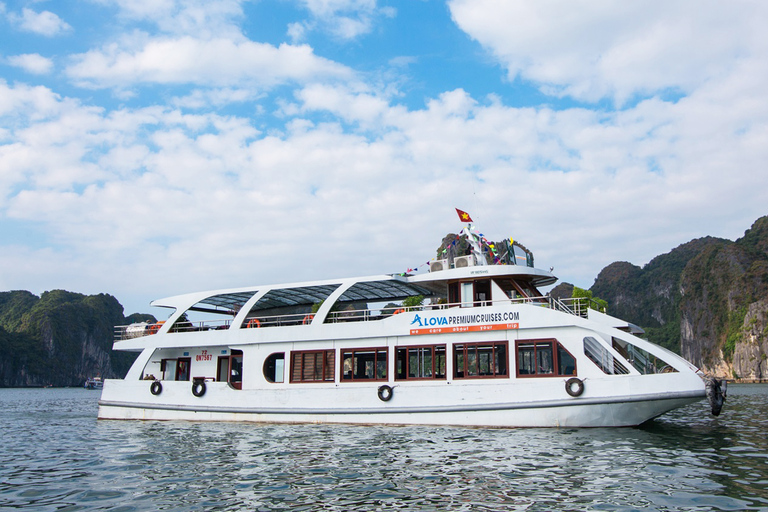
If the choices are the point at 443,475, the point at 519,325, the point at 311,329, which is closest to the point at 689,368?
the point at 519,325

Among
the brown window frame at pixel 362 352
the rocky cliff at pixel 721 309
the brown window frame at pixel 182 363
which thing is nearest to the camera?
the brown window frame at pixel 362 352

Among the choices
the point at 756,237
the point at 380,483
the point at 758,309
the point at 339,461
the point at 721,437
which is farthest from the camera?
the point at 756,237

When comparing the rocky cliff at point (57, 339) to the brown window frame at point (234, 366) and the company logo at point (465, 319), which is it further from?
the company logo at point (465, 319)

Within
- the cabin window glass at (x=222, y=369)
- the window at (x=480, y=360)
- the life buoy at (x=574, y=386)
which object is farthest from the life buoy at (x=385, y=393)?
the cabin window glass at (x=222, y=369)

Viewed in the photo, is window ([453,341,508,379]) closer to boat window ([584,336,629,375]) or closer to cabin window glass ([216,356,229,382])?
boat window ([584,336,629,375])

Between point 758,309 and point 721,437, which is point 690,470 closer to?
point 721,437

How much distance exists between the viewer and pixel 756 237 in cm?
10856

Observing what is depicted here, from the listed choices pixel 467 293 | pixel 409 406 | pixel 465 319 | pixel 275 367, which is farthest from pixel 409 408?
pixel 275 367

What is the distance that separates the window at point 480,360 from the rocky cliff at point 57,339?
378ft

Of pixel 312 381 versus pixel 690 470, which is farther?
pixel 312 381

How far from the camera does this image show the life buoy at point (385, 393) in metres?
15.1

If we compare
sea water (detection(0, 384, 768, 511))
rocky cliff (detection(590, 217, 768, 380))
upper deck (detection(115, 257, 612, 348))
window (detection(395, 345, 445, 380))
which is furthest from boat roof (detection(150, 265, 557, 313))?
rocky cliff (detection(590, 217, 768, 380))

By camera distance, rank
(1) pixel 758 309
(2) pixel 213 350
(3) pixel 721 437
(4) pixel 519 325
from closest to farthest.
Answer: (3) pixel 721 437
(4) pixel 519 325
(2) pixel 213 350
(1) pixel 758 309

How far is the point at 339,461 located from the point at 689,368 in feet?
27.7
